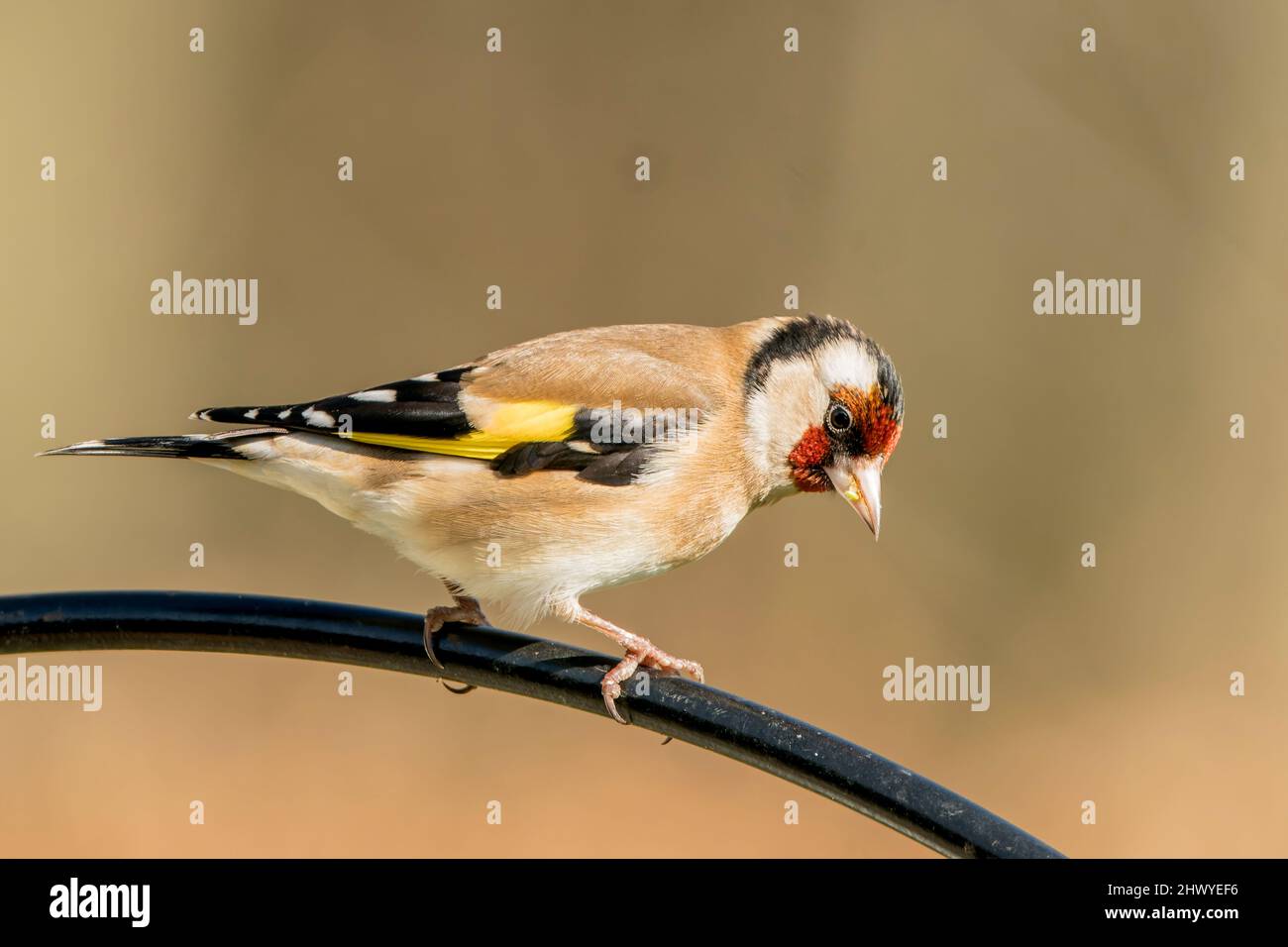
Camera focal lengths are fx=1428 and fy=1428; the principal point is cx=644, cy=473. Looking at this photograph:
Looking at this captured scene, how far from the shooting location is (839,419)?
448cm

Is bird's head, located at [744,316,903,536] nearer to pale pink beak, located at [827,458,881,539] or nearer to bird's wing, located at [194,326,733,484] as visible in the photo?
pale pink beak, located at [827,458,881,539]

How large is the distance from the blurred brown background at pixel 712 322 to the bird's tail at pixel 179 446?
4043 millimetres

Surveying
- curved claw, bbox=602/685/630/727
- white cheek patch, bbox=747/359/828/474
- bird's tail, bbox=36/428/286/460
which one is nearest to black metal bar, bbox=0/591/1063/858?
curved claw, bbox=602/685/630/727

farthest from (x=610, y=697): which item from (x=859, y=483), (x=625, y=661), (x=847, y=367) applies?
(x=847, y=367)

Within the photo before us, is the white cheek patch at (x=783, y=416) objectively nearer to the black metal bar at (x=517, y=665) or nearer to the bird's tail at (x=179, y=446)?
the black metal bar at (x=517, y=665)

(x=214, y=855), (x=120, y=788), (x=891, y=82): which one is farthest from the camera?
(x=891, y=82)

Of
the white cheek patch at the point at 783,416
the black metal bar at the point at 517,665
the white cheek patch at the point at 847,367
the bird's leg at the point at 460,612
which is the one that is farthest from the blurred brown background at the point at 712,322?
the black metal bar at the point at 517,665

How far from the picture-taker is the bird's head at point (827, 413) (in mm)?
4488

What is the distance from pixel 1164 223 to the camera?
28.7 feet

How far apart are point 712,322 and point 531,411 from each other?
4748mm

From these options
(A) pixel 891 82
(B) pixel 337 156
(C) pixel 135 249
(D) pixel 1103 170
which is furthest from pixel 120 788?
(D) pixel 1103 170

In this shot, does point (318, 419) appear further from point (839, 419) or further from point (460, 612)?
point (839, 419)

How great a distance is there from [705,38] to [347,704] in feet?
15.6

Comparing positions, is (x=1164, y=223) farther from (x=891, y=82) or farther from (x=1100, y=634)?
(x=1100, y=634)
